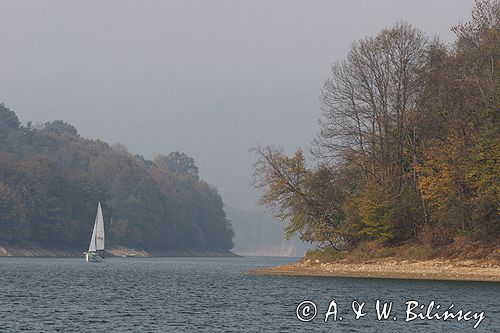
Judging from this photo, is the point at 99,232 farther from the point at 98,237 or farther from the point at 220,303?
the point at 220,303

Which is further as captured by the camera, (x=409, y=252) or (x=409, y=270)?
(x=409, y=252)

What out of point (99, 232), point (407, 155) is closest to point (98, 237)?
point (99, 232)

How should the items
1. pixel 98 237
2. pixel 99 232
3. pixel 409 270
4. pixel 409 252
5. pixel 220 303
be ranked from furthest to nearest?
pixel 99 232
pixel 98 237
pixel 409 252
pixel 409 270
pixel 220 303

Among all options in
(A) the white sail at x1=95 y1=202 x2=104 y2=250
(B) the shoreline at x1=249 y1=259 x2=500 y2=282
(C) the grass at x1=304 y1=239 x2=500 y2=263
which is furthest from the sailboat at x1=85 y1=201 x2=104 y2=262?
(B) the shoreline at x1=249 y1=259 x2=500 y2=282

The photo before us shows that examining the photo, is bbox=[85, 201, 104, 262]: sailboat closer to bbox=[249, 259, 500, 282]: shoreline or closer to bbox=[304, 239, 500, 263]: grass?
bbox=[304, 239, 500, 263]: grass

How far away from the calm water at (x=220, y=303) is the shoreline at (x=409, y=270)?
2.29 m

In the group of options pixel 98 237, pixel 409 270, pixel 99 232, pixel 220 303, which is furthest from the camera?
pixel 99 232

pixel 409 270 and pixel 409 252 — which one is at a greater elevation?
pixel 409 252

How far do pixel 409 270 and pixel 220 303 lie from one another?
25.3 m

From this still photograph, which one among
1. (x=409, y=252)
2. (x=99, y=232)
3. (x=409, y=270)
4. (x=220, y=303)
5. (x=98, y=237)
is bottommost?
(x=220, y=303)

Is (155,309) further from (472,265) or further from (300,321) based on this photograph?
(472,265)

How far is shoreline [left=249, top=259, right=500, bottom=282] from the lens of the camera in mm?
75250

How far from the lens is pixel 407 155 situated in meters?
89.6

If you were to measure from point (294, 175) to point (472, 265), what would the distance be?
70.8ft
